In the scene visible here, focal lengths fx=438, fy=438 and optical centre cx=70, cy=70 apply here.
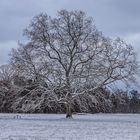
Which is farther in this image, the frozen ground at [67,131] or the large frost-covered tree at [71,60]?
the large frost-covered tree at [71,60]

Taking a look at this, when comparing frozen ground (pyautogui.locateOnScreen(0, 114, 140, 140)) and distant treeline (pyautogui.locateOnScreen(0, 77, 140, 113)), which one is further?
distant treeline (pyautogui.locateOnScreen(0, 77, 140, 113))

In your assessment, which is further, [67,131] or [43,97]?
[43,97]

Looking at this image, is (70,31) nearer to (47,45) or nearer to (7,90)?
(47,45)

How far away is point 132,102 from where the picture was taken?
150 m

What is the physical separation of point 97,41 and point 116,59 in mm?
2989

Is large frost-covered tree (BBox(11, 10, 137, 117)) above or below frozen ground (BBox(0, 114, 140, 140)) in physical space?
above

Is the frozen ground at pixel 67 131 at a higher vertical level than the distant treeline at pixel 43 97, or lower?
lower

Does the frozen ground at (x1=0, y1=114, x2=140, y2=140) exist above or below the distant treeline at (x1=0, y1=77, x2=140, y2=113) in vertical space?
below

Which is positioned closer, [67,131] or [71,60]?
[67,131]

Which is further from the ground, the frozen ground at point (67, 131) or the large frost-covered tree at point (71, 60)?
the large frost-covered tree at point (71, 60)

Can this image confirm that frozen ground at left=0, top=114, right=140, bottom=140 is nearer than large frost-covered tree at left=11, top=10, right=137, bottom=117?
Yes

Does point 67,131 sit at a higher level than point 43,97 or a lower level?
lower

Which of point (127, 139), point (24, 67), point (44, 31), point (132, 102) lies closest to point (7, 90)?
point (24, 67)

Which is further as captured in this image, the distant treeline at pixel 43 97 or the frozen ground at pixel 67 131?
the distant treeline at pixel 43 97
